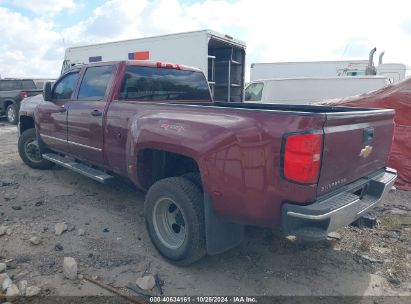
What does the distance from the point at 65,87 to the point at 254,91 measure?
23.4 ft

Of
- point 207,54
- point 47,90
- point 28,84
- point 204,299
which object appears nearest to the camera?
point 204,299

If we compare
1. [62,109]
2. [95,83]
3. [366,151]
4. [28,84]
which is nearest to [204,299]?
[366,151]

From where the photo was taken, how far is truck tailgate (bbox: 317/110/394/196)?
245cm

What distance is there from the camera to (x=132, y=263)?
3324mm

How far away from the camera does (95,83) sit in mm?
4539

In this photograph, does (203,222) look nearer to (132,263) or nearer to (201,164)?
(201,164)

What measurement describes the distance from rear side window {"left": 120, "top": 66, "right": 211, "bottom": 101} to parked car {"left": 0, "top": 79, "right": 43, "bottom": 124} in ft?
35.3

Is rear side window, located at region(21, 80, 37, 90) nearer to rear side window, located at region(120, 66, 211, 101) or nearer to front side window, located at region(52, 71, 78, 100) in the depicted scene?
front side window, located at region(52, 71, 78, 100)

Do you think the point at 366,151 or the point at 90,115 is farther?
the point at 90,115

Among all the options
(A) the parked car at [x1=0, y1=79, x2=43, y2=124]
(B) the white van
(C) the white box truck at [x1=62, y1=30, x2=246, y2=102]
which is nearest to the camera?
(C) the white box truck at [x1=62, y1=30, x2=246, y2=102]

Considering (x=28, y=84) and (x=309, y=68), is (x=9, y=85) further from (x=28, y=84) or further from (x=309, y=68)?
(x=309, y=68)

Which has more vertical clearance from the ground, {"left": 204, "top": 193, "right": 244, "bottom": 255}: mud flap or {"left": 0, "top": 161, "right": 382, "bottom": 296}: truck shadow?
{"left": 204, "top": 193, "right": 244, "bottom": 255}: mud flap

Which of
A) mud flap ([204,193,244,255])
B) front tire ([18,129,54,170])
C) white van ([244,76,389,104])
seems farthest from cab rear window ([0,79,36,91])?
mud flap ([204,193,244,255])

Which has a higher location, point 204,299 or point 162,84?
point 162,84
